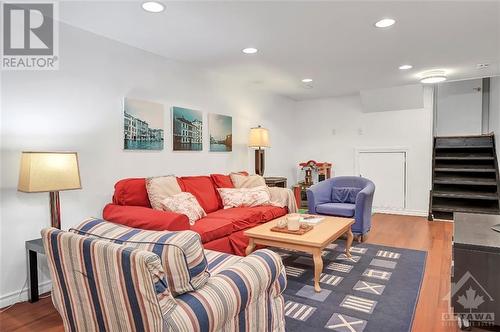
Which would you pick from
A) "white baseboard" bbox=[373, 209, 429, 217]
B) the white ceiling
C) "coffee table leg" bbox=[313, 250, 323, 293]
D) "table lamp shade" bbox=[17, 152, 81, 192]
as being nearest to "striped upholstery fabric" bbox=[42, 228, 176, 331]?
"table lamp shade" bbox=[17, 152, 81, 192]

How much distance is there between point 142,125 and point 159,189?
82 cm

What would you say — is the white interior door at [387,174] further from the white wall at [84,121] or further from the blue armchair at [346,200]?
the white wall at [84,121]

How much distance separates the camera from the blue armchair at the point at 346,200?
3.81 meters

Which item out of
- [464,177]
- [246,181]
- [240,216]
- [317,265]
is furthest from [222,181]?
[464,177]

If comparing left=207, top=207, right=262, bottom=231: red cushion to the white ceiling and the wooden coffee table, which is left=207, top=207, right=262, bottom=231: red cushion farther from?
the white ceiling

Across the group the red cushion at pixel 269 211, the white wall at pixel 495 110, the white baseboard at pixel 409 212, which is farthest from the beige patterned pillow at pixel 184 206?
the white wall at pixel 495 110

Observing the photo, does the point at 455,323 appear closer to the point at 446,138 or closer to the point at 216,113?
the point at 216,113

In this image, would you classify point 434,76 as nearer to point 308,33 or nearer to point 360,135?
point 360,135

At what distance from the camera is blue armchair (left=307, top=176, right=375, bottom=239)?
381cm

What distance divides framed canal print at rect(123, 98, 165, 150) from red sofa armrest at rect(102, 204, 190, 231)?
2.53ft

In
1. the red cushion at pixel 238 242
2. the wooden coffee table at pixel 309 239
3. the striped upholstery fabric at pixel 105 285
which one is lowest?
the red cushion at pixel 238 242

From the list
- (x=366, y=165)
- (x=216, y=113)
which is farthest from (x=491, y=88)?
(x=216, y=113)

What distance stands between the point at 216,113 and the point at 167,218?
7.56ft

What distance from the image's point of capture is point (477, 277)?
189 cm
